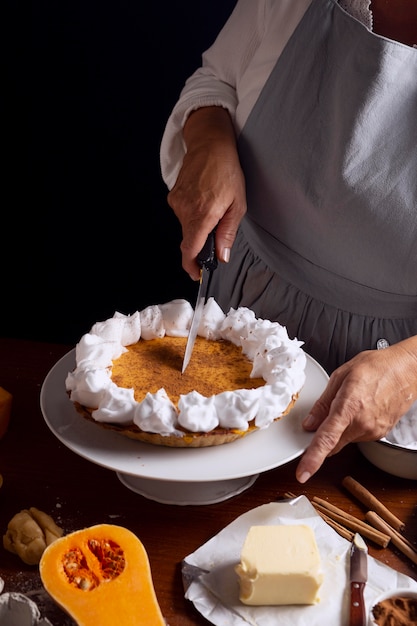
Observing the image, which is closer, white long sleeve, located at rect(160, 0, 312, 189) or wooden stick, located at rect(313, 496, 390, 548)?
wooden stick, located at rect(313, 496, 390, 548)

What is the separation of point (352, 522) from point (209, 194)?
0.65 m

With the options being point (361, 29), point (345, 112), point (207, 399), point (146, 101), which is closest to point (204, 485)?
point (207, 399)

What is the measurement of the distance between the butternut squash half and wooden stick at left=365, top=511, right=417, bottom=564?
394 millimetres

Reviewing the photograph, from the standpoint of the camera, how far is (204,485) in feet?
4.25

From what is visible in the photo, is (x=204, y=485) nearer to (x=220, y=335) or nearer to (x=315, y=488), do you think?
(x=315, y=488)

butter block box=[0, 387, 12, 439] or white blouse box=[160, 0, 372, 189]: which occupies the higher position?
white blouse box=[160, 0, 372, 189]

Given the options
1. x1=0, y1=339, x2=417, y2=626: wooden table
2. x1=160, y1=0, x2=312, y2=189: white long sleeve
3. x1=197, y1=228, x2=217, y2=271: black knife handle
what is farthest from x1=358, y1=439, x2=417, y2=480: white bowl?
x1=160, y1=0, x2=312, y2=189: white long sleeve

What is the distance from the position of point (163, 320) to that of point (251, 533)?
0.49 meters

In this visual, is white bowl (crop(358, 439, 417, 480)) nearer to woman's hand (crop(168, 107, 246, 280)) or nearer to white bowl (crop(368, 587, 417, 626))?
white bowl (crop(368, 587, 417, 626))

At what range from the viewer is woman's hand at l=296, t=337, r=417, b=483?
47.9 inches

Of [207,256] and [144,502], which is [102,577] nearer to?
[144,502]

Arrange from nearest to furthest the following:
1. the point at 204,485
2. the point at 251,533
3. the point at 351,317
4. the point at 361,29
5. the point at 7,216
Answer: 1. the point at 251,533
2. the point at 204,485
3. the point at 361,29
4. the point at 351,317
5. the point at 7,216

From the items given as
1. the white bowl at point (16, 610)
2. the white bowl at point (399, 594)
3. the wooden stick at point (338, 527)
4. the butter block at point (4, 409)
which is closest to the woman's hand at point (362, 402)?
the wooden stick at point (338, 527)

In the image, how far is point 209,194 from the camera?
149 cm
